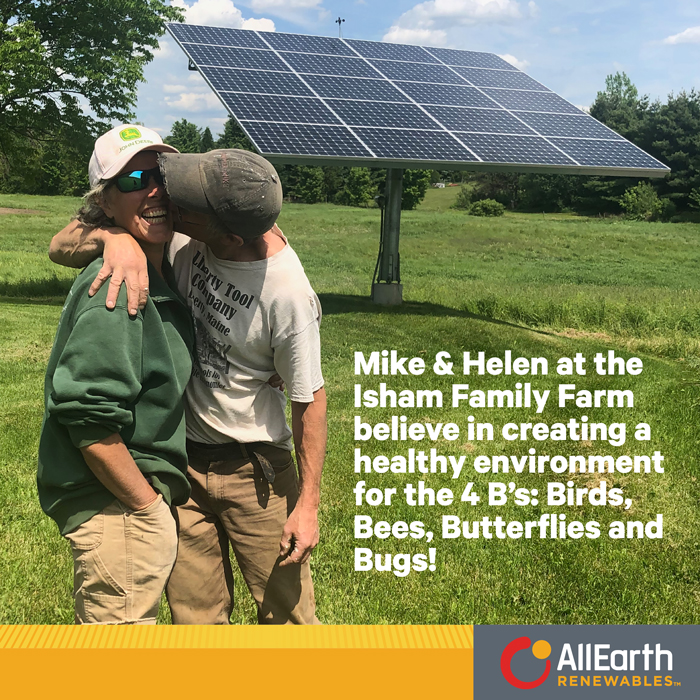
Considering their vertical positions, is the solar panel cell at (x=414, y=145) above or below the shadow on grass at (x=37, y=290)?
above

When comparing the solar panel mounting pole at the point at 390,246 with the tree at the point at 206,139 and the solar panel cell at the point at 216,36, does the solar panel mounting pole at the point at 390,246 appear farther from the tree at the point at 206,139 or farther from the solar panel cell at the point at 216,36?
the tree at the point at 206,139

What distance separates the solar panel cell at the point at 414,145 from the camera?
40.7 ft

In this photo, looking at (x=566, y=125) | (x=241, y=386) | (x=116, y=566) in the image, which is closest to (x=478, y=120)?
(x=566, y=125)

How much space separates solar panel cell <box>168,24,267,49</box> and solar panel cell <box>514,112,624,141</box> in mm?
5665

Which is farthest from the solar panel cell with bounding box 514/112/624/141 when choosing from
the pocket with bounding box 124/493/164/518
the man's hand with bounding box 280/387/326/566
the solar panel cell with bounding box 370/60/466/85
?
the pocket with bounding box 124/493/164/518

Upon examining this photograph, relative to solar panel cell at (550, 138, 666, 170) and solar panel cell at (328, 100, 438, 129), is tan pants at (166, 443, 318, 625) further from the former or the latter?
solar panel cell at (550, 138, 666, 170)

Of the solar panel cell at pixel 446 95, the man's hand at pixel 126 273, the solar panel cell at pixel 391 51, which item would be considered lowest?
the man's hand at pixel 126 273

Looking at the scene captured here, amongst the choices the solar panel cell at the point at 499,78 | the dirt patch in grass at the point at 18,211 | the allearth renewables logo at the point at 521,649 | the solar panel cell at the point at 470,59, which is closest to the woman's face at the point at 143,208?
the allearth renewables logo at the point at 521,649

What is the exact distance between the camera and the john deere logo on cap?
7.62 feet

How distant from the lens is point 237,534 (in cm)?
278

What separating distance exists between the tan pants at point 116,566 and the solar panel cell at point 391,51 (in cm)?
1640

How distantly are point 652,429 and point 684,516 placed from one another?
2.05 meters

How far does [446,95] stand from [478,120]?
53.6 inches

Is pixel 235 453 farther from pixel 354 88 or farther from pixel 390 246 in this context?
pixel 354 88
